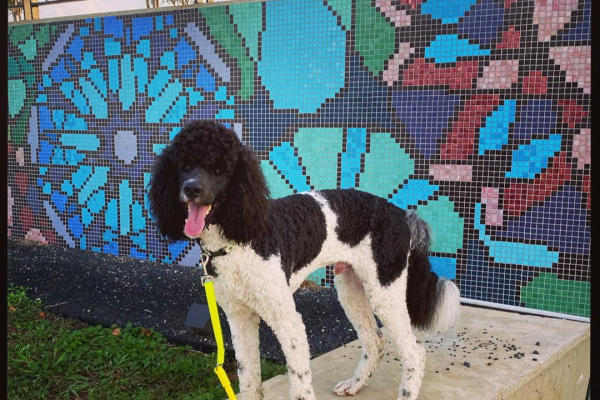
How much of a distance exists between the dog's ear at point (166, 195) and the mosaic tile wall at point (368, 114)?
3.19 metres

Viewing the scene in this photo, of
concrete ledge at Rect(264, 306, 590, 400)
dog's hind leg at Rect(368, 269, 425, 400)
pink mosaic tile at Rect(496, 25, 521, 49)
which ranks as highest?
pink mosaic tile at Rect(496, 25, 521, 49)

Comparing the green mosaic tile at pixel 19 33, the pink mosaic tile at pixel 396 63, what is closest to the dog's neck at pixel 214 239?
the pink mosaic tile at pixel 396 63

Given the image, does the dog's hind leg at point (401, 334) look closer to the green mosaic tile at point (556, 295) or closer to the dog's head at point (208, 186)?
the dog's head at point (208, 186)

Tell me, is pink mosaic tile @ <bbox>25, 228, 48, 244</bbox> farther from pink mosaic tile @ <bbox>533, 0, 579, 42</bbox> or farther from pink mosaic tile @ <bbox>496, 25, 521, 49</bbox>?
pink mosaic tile @ <bbox>533, 0, 579, 42</bbox>

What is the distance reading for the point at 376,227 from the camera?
275cm

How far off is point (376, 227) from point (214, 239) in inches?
35.9

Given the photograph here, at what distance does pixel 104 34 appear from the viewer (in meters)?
6.58

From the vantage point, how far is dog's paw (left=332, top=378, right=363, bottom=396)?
2852 mm

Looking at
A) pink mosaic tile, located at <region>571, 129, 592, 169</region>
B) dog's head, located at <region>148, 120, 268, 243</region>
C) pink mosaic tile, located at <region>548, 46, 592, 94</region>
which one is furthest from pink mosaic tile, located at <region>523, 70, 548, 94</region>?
dog's head, located at <region>148, 120, 268, 243</region>

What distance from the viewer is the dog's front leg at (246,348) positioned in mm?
2422

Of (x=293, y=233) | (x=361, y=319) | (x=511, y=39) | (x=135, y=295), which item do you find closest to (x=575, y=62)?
(x=511, y=39)

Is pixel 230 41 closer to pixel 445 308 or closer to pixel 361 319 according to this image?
pixel 361 319

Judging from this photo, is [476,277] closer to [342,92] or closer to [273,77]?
[342,92]

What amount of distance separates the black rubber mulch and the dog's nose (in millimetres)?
2084
